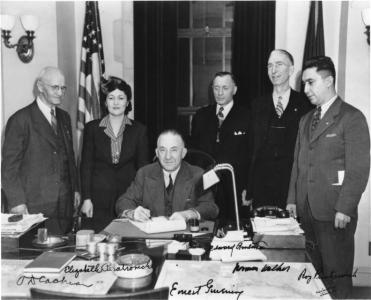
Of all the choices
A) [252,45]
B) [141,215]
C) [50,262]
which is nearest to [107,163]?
[141,215]

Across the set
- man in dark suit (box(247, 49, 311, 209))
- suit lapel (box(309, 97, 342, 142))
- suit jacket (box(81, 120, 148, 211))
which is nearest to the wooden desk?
suit lapel (box(309, 97, 342, 142))

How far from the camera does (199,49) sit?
4.87 metres

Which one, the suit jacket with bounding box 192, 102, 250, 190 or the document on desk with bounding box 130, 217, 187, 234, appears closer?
the document on desk with bounding box 130, 217, 187, 234

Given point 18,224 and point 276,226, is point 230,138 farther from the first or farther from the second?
point 18,224

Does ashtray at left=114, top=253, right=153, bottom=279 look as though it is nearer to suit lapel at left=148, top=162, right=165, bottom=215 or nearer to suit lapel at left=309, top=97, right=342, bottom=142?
suit lapel at left=148, top=162, right=165, bottom=215

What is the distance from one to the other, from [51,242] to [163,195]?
0.82 meters

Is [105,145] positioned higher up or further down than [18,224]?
higher up

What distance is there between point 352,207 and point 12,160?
84.8 inches

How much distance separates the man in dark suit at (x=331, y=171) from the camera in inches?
102

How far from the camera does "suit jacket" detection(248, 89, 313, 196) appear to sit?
10.5 feet

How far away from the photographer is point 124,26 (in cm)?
475

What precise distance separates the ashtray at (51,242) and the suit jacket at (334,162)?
1487 mm
